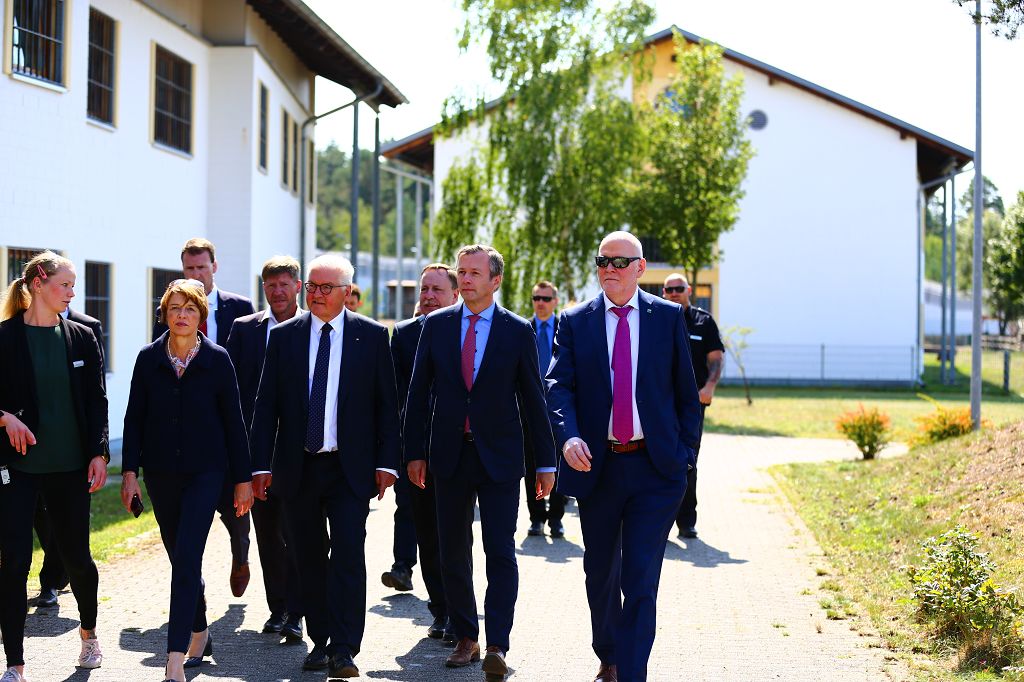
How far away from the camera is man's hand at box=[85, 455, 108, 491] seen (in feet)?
21.9

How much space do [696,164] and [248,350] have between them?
23.8 meters

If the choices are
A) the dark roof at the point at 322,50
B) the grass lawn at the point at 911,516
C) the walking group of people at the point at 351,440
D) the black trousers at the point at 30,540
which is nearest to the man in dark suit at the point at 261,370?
the walking group of people at the point at 351,440

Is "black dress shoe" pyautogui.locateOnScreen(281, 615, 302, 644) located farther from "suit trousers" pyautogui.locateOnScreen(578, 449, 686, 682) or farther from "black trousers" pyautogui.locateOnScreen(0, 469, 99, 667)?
"suit trousers" pyautogui.locateOnScreen(578, 449, 686, 682)

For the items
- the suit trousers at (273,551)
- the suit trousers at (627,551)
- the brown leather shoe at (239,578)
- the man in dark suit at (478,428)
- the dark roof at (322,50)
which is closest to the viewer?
the suit trousers at (627,551)

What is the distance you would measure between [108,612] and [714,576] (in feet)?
14.1

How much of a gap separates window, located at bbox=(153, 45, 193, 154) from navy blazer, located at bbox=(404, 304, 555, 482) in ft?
45.3

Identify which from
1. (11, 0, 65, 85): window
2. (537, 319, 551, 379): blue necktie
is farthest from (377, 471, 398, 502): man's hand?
(11, 0, 65, 85): window

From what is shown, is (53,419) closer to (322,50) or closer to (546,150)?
(322,50)

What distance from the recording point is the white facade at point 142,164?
1549cm

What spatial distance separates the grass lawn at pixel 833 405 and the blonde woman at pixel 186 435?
50.2 ft

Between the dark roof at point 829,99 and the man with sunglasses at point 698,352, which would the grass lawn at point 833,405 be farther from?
the man with sunglasses at point 698,352

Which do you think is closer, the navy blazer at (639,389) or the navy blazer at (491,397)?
the navy blazer at (639,389)

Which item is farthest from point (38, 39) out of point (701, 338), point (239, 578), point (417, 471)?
point (417, 471)

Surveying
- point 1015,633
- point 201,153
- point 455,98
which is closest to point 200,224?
point 201,153
